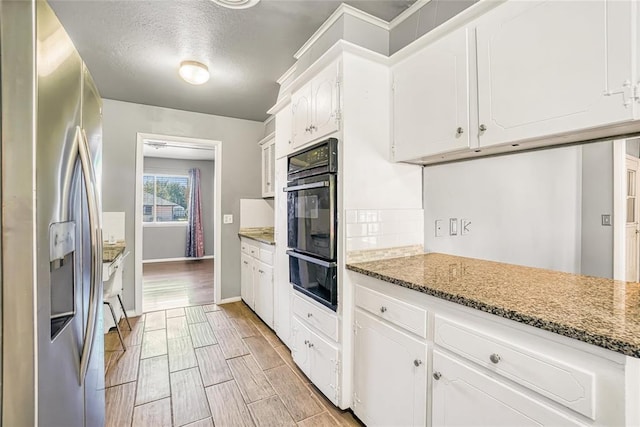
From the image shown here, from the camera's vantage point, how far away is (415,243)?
2.08 m

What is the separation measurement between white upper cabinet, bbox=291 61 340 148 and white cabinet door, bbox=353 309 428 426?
Answer: 118 centimetres

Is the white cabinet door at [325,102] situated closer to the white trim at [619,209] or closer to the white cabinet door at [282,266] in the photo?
the white cabinet door at [282,266]

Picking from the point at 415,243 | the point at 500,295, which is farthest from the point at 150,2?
the point at 500,295

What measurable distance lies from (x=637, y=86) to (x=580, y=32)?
290 millimetres

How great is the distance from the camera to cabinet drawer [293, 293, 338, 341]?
181cm

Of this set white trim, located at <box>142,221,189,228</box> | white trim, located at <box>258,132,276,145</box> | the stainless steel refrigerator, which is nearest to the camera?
the stainless steel refrigerator

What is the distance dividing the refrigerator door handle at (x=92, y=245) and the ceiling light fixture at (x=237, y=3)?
1.23 meters

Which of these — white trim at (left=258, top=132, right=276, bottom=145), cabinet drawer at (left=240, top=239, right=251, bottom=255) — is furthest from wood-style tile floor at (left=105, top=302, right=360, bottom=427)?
white trim at (left=258, top=132, right=276, bottom=145)

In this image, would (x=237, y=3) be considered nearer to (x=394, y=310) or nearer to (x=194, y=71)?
(x=194, y=71)

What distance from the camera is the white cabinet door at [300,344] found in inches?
82.1

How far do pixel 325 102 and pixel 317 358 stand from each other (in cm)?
170

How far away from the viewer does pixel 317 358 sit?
6.41 feet

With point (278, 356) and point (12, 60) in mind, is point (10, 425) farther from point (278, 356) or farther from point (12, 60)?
point (278, 356)

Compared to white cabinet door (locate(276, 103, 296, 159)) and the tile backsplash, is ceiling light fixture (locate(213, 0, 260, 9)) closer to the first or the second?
white cabinet door (locate(276, 103, 296, 159))
